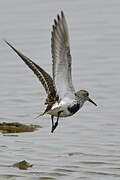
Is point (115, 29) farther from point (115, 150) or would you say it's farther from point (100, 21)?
point (115, 150)

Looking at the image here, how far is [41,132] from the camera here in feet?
34.6

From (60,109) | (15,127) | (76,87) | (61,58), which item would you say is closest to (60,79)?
(61,58)

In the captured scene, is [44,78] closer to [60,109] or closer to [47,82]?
[47,82]

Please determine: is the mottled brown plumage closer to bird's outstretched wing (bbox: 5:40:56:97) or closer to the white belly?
bird's outstretched wing (bbox: 5:40:56:97)

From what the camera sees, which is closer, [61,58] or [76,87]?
[61,58]

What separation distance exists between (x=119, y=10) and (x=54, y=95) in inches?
352

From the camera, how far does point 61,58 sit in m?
8.66

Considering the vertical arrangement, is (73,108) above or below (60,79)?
below

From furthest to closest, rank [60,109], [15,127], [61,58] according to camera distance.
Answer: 1. [15,127]
2. [60,109]
3. [61,58]

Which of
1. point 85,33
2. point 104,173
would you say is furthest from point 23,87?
point 104,173

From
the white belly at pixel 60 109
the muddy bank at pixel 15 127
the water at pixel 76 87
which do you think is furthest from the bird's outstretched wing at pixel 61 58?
the muddy bank at pixel 15 127

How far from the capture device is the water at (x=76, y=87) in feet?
29.5

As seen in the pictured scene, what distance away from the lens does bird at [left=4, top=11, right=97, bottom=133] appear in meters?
8.48

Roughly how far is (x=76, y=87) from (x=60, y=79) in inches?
164
